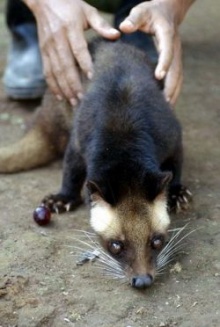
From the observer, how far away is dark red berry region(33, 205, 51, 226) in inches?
156

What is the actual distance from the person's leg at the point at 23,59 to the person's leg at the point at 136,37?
2.04ft

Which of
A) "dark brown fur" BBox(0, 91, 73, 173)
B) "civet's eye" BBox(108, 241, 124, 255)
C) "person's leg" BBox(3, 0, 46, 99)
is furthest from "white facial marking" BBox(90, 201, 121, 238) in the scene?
"person's leg" BBox(3, 0, 46, 99)

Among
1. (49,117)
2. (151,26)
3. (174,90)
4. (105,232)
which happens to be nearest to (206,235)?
(105,232)

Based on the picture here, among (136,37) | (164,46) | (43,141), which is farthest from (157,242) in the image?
(136,37)

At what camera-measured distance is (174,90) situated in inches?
166

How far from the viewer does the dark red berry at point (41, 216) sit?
3.97 m

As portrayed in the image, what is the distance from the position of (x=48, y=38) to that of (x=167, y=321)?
177cm

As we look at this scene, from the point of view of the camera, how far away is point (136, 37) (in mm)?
5195

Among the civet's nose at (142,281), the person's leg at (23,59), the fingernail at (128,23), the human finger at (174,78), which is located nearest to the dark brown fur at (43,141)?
the person's leg at (23,59)

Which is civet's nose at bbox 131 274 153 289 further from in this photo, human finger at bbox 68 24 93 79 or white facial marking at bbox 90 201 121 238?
human finger at bbox 68 24 93 79

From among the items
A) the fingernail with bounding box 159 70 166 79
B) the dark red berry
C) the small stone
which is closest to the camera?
the small stone

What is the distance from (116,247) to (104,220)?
141mm

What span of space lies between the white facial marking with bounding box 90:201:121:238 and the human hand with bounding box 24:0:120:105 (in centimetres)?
88

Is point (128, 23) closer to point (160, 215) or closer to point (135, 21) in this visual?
point (135, 21)
